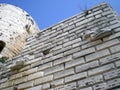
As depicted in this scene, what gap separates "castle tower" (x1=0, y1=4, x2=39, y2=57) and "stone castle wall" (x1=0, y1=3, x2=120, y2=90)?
6.36ft

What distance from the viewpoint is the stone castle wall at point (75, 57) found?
267 centimetres

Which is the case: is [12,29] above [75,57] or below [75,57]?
above

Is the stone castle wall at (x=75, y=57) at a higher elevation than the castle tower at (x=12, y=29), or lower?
lower

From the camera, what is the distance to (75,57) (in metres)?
3.18

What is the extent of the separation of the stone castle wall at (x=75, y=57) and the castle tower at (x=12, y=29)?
6.36ft

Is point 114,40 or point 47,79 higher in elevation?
point 114,40

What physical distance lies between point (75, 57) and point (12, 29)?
4.46 m

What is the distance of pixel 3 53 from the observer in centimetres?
581

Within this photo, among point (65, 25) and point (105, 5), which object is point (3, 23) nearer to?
point (65, 25)

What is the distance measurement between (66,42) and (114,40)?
3.31 ft

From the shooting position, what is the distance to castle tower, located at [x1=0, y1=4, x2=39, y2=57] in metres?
6.29

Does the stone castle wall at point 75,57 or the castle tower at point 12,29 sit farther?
the castle tower at point 12,29

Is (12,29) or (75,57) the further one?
(12,29)

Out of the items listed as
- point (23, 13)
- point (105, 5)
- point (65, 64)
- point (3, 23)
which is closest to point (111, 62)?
point (65, 64)
